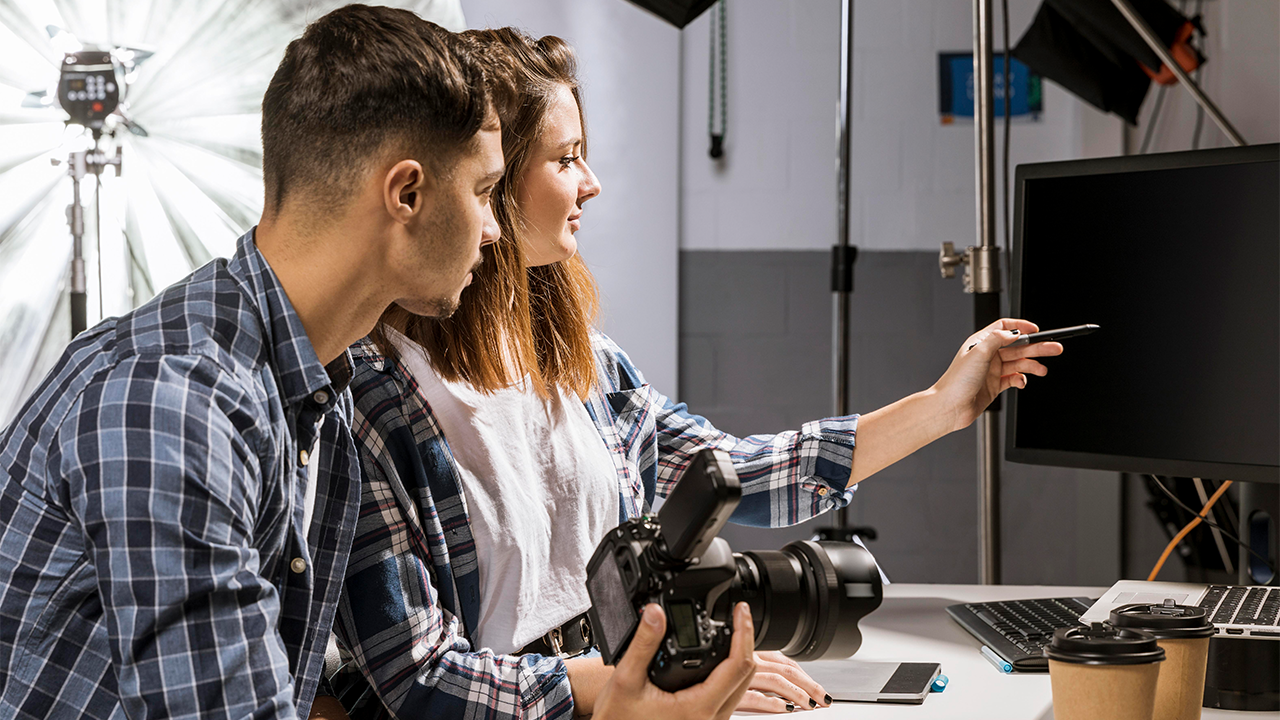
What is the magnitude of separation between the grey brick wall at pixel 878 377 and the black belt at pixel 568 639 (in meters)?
1.41

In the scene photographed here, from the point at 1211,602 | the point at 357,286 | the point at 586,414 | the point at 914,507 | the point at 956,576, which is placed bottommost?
the point at 956,576

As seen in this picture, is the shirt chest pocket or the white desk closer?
the white desk

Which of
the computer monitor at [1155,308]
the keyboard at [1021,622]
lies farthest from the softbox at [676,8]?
the keyboard at [1021,622]

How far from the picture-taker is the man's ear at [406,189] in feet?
2.18

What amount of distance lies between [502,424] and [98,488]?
1.51 ft

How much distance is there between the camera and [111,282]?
1974mm

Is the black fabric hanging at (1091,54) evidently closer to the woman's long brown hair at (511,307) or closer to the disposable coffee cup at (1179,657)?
the woman's long brown hair at (511,307)

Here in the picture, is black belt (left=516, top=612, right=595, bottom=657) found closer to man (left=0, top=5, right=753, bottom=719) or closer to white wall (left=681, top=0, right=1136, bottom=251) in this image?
man (left=0, top=5, right=753, bottom=719)

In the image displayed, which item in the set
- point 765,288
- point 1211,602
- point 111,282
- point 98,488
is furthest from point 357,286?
point 765,288

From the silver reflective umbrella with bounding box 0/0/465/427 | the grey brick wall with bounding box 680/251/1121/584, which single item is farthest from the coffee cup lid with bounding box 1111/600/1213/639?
the silver reflective umbrella with bounding box 0/0/465/427

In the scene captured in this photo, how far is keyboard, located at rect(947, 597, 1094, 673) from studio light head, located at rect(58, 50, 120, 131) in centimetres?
168

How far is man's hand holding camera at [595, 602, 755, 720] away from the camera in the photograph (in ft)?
2.22

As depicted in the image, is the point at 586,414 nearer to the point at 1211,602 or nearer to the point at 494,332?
the point at 494,332

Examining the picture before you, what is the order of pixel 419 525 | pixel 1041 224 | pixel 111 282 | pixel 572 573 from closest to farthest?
pixel 419 525
pixel 572 573
pixel 1041 224
pixel 111 282
